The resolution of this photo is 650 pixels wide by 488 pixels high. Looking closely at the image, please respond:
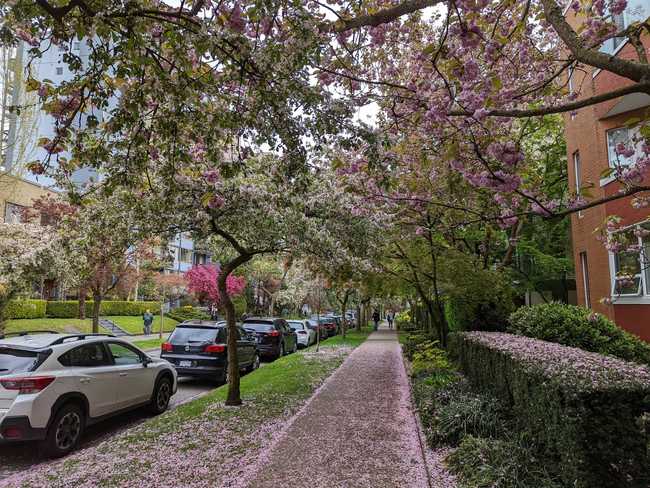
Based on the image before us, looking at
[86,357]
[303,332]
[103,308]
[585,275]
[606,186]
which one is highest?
[606,186]

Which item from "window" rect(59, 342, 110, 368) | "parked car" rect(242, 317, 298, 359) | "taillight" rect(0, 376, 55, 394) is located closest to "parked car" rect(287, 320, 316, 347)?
"parked car" rect(242, 317, 298, 359)

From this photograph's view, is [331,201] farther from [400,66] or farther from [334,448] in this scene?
[334,448]

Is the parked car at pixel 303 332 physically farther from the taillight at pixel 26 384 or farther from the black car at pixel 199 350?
the taillight at pixel 26 384

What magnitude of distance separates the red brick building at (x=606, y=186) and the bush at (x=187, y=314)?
96.8 ft

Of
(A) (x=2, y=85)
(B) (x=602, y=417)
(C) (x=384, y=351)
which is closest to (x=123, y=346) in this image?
(B) (x=602, y=417)

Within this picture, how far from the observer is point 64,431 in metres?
5.94

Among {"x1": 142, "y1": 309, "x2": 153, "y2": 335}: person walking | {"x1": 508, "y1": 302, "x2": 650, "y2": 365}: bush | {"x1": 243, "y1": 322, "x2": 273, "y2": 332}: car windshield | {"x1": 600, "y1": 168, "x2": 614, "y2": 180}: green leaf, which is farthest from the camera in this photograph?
{"x1": 142, "y1": 309, "x2": 153, "y2": 335}: person walking

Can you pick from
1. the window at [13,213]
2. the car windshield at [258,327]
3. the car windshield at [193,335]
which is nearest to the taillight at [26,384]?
the car windshield at [193,335]

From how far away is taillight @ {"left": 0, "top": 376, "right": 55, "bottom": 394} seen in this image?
18.1 feet

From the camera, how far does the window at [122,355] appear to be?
7436 millimetres

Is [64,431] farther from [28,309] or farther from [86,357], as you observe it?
[28,309]

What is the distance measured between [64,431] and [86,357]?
3.71ft

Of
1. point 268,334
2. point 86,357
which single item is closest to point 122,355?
point 86,357

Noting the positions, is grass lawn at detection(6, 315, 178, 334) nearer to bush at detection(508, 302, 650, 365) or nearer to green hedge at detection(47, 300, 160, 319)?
green hedge at detection(47, 300, 160, 319)
